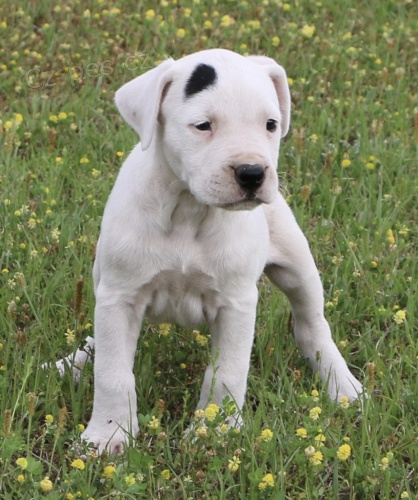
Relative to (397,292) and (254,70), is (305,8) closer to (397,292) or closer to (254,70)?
(397,292)

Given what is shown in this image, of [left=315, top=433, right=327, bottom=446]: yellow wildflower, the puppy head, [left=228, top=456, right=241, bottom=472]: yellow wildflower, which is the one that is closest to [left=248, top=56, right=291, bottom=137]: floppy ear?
the puppy head

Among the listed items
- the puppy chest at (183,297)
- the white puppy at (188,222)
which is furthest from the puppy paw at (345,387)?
the puppy chest at (183,297)

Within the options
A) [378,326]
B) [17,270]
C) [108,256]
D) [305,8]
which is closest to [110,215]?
[108,256]

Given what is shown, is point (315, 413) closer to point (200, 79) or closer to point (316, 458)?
point (316, 458)

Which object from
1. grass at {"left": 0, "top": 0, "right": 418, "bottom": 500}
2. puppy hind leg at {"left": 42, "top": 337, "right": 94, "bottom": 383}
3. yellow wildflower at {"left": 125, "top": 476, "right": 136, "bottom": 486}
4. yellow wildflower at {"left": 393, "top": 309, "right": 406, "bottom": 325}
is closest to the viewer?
yellow wildflower at {"left": 125, "top": 476, "right": 136, "bottom": 486}

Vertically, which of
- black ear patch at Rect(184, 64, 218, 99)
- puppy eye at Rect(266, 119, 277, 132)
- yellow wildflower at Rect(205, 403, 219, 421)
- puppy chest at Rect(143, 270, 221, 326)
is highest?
black ear patch at Rect(184, 64, 218, 99)

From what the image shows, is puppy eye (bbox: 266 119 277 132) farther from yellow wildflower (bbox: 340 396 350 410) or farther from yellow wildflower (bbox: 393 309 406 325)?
yellow wildflower (bbox: 393 309 406 325)

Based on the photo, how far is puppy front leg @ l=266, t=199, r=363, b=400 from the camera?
4.91 metres

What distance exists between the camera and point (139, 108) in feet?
13.5

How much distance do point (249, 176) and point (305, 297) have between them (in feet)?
4.35

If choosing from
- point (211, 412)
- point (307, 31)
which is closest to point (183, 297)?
point (211, 412)

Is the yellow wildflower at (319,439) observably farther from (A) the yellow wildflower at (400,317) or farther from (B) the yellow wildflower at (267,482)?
(A) the yellow wildflower at (400,317)

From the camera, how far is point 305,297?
5.02m

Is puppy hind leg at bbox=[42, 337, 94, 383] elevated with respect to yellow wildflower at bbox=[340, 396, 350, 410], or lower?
lower
